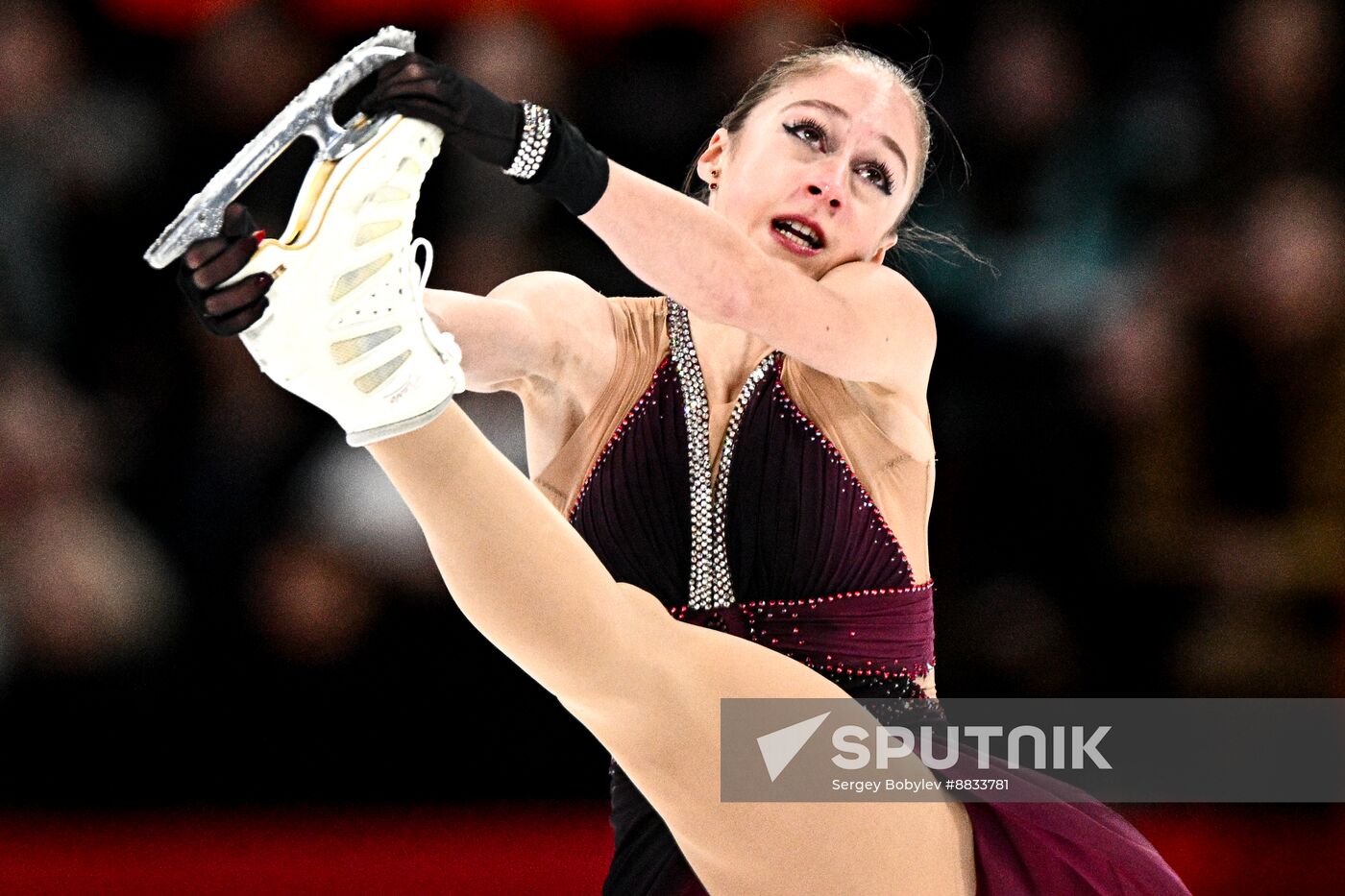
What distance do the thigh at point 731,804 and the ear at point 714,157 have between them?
0.87 m

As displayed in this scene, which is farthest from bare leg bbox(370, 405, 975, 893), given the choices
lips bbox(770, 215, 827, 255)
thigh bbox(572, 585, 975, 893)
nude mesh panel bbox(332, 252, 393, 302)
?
lips bbox(770, 215, 827, 255)

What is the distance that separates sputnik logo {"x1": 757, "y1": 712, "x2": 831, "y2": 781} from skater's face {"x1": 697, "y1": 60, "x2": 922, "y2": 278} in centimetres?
71

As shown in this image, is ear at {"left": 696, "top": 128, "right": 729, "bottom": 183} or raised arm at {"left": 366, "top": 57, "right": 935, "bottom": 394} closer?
raised arm at {"left": 366, "top": 57, "right": 935, "bottom": 394}

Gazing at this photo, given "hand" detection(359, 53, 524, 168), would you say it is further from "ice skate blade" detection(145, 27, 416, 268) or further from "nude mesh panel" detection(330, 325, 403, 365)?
"nude mesh panel" detection(330, 325, 403, 365)

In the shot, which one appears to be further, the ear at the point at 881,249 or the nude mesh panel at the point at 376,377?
the ear at the point at 881,249

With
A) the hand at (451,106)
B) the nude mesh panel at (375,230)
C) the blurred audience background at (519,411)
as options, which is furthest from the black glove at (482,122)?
the blurred audience background at (519,411)

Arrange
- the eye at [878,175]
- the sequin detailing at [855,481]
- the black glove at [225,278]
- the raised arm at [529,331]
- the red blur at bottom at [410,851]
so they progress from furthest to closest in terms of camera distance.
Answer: the red blur at bottom at [410,851], the eye at [878,175], the sequin detailing at [855,481], the raised arm at [529,331], the black glove at [225,278]

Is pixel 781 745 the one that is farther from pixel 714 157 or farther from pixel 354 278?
pixel 714 157

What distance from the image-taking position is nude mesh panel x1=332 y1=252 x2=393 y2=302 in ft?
4.43

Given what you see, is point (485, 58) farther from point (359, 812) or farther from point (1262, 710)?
point (1262, 710)

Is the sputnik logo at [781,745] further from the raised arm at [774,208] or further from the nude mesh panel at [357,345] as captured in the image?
the nude mesh panel at [357,345]

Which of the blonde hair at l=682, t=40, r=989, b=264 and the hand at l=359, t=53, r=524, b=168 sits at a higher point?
the hand at l=359, t=53, r=524, b=168

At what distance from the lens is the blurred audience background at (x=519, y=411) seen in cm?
298

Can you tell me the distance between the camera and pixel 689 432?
1950 mm
